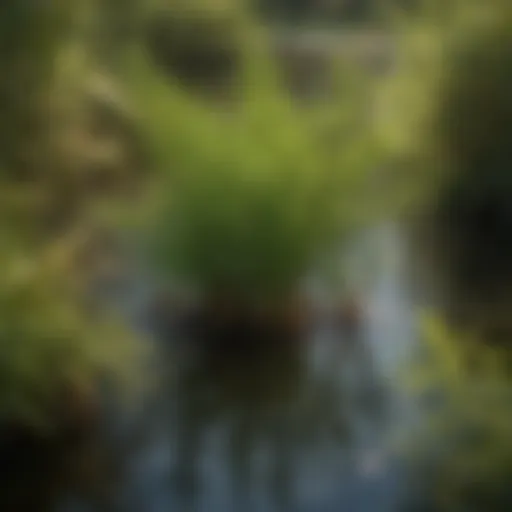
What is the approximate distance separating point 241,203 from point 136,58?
0.47 ft

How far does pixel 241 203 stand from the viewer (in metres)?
0.80

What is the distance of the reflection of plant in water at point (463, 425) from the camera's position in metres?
0.57

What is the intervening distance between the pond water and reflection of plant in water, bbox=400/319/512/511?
0.08ft

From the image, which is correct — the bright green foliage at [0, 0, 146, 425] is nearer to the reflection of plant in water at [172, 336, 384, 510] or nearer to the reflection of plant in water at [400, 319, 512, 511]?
the reflection of plant in water at [172, 336, 384, 510]

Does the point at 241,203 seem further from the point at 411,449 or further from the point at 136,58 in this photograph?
the point at 411,449

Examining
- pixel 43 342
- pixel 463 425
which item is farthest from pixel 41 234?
pixel 463 425

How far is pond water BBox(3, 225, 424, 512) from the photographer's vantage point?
627 mm

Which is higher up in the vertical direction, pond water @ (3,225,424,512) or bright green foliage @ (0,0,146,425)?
bright green foliage @ (0,0,146,425)

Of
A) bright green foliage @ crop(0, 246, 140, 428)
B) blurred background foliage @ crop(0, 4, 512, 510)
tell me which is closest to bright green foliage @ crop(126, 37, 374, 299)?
blurred background foliage @ crop(0, 4, 512, 510)

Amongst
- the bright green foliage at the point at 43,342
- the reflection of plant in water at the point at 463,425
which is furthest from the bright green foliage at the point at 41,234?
the reflection of plant in water at the point at 463,425

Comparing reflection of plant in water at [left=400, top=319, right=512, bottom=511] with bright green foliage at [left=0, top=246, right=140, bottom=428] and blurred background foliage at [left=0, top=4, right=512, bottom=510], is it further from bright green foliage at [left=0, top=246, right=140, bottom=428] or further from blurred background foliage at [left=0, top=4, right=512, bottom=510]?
bright green foliage at [left=0, top=246, right=140, bottom=428]

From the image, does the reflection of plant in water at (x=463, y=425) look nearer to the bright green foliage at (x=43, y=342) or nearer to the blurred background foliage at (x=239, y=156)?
the blurred background foliage at (x=239, y=156)

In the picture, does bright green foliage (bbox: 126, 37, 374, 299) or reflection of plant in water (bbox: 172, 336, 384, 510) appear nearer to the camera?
reflection of plant in water (bbox: 172, 336, 384, 510)

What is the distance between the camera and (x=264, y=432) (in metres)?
0.68
